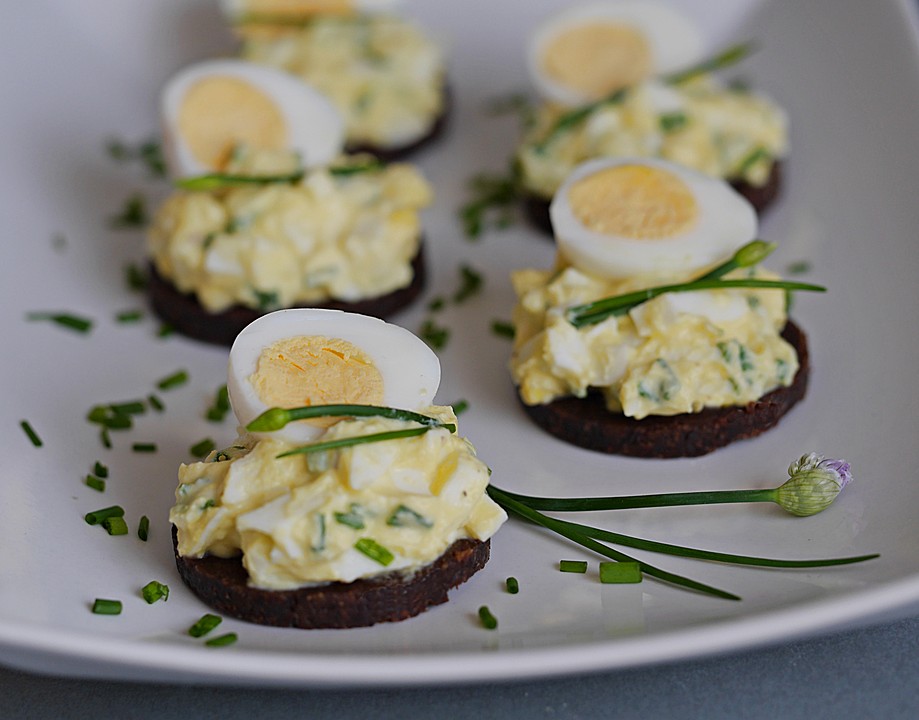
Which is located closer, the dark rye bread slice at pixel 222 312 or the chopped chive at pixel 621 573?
the chopped chive at pixel 621 573

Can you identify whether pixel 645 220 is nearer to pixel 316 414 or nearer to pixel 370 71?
pixel 316 414

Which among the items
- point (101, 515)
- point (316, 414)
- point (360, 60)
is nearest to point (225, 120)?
point (360, 60)

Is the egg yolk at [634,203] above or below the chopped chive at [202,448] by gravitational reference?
above

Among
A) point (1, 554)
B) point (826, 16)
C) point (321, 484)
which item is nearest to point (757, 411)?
point (321, 484)

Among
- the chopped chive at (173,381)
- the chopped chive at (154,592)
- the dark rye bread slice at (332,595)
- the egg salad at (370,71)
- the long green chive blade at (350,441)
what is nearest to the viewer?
the long green chive blade at (350,441)

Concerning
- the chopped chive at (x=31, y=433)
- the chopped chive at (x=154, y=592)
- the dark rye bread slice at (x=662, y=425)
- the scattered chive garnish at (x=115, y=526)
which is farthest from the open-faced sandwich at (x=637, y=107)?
the chopped chive at (x=154, y=592)

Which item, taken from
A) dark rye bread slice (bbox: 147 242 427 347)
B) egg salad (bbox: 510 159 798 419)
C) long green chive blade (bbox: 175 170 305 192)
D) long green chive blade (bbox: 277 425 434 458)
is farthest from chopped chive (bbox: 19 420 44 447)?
egg salad (bbox: 510 159 798 419)

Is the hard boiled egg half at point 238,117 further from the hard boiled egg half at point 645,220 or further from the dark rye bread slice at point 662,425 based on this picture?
the dark rye bread slice at point 662,425
